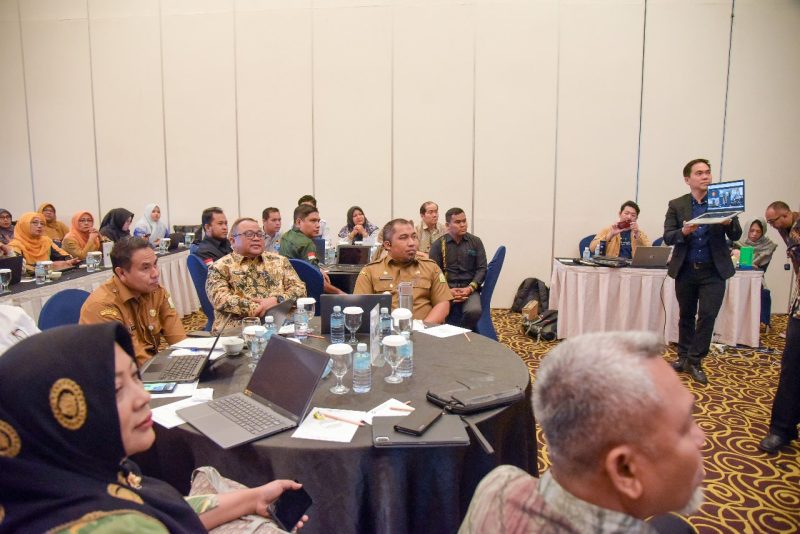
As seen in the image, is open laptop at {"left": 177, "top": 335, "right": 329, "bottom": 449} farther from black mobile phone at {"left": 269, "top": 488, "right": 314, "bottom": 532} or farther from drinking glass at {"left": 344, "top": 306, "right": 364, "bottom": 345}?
drinking glass at {"left": 344, "top": 306, "right": 364, "bottom": 345}

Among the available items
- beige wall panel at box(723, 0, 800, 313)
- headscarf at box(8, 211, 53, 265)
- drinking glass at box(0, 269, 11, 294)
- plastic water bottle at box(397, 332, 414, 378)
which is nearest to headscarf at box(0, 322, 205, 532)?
plastic water bottle at box(397, 332, 414, 378)

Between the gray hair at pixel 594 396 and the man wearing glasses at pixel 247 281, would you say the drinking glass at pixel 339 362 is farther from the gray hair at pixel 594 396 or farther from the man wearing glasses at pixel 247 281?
the man wearing glasses at pixel 247 281

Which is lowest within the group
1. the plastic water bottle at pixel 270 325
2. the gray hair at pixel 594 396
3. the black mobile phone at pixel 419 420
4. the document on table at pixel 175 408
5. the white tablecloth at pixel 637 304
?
the white tablecloth at pixel 637 304

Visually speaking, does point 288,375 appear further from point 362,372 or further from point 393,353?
point 393,353

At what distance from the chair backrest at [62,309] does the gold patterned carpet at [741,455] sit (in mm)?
2296

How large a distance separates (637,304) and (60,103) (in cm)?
849

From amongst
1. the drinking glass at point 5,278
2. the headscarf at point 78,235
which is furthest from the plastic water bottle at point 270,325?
the headscarf at point 78,235

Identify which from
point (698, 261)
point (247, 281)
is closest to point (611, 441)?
point (247, 281)

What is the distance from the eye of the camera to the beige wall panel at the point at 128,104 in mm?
7496

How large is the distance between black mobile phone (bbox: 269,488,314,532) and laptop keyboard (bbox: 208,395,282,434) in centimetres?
21

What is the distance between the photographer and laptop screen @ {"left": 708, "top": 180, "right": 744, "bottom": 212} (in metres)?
3.60

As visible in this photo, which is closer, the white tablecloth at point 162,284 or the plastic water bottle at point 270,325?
the plastic water bottle at point 270,325

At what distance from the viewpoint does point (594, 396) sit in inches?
30.8

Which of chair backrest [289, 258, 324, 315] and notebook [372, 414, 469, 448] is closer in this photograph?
notebook [372, 414, 469, 448]
